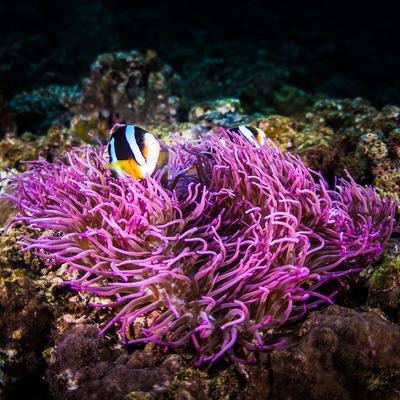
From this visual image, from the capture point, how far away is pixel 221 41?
65.2ft

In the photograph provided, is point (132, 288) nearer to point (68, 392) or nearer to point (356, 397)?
point (68, 392)

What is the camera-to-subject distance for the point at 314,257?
2605mm

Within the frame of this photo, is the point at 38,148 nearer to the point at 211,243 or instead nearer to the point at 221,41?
the point at 211,243

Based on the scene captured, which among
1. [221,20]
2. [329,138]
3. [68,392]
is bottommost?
[68,392]

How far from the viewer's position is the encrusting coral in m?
2.20

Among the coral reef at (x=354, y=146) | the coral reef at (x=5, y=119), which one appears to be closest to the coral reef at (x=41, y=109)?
the coral reef at (x=5, y=119)

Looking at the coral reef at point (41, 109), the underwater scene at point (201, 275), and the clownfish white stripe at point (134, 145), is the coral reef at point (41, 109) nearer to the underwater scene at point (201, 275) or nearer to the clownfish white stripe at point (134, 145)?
the underwater scene at point (201, 275)

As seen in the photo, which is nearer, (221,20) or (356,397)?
(356,397)

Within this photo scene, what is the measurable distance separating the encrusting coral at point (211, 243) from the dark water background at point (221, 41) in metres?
9.02

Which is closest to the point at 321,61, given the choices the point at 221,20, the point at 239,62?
the point at 239,62

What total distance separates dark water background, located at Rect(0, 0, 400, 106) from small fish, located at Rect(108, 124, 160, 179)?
9.31 meters

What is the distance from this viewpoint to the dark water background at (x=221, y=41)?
43.7ft

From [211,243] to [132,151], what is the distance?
754mm

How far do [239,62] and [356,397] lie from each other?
44.3 ft
